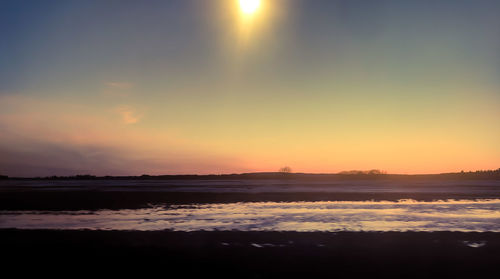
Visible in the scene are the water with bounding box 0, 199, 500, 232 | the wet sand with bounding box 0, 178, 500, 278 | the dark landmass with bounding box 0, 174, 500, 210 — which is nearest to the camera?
the wet sand with bounding box 0, 178, 500, 278

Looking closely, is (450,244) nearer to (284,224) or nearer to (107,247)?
(284,224)

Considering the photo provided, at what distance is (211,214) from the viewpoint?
26.0 metres

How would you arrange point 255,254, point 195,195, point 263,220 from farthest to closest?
point 195,195, point 263,220, point 255,254

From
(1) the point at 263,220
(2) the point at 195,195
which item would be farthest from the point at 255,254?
(2) the point at 195,195

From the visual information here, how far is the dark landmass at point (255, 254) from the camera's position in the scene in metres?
11.2

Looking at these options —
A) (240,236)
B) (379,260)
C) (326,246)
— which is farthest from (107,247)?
(379,260)

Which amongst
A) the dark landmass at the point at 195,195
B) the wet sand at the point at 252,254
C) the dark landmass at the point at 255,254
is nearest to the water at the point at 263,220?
the wet sand at the point at 252,254

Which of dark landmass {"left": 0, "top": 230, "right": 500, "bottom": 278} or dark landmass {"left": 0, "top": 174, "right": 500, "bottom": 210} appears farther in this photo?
dark landmass {"left": 0, "top": 174, "right": 500, "bottom": 210}

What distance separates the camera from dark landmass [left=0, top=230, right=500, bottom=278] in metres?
11.2

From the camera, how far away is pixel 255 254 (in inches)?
527

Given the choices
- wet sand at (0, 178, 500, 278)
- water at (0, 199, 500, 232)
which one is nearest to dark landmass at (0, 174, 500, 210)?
water at (0, 199, 500, 232)

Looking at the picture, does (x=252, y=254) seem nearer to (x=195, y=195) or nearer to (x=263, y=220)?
(x=263, y=220)

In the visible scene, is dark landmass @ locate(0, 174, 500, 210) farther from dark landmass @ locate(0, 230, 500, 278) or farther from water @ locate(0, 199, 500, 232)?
dark landmass @ locate(0, 230, 500, 278)

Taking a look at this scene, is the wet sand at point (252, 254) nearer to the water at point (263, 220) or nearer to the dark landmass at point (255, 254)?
the dark landmass at point (255, 254)
